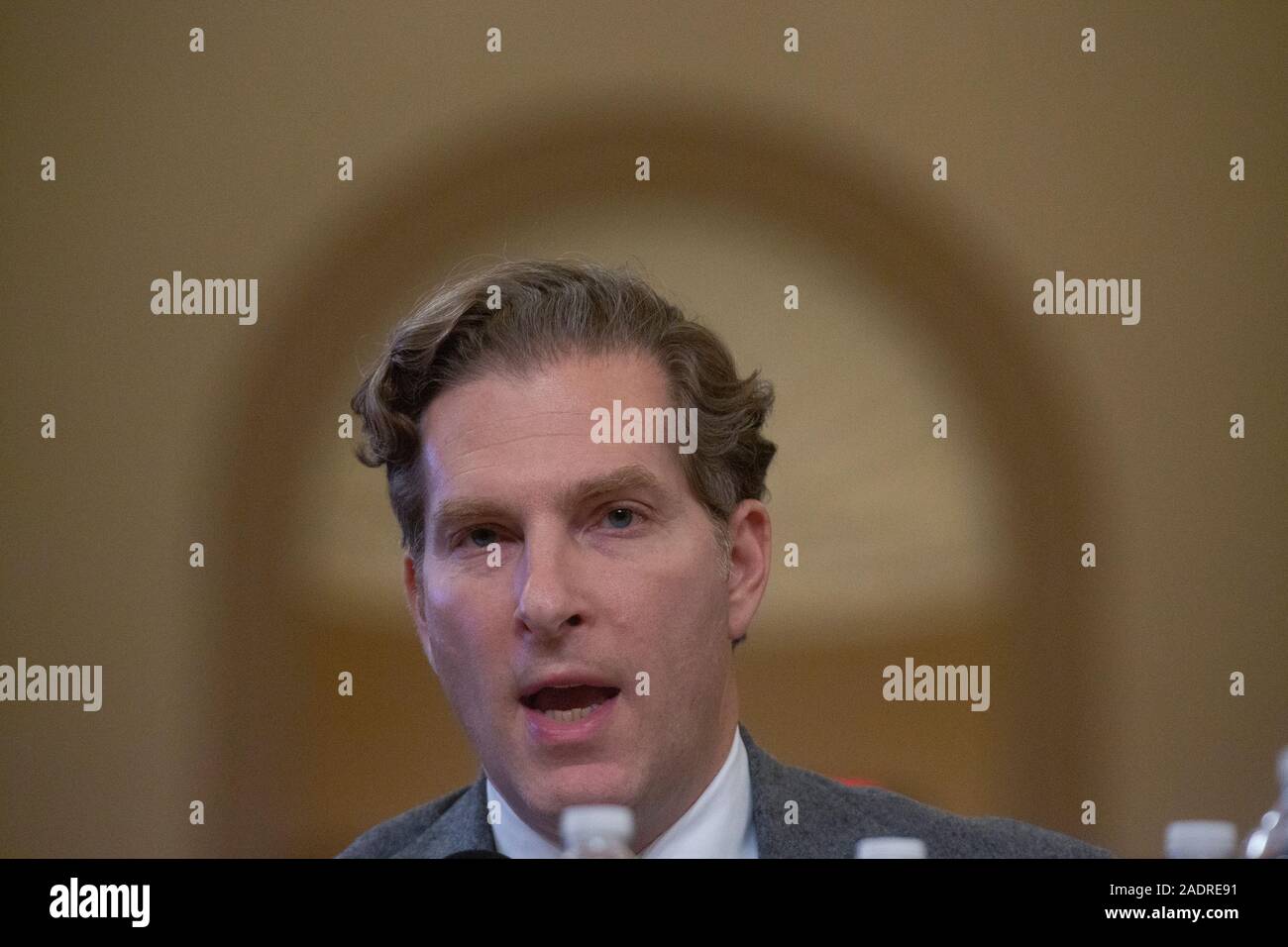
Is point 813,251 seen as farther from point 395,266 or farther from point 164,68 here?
point 164,68

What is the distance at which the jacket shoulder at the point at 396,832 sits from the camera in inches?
113

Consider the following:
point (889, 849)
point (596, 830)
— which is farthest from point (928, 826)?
point (596, 830)

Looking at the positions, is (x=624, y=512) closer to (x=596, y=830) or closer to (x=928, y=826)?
(x=596, y=830)

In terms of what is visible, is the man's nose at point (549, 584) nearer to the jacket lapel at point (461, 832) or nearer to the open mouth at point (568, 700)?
the open mouth at point (568, 700)

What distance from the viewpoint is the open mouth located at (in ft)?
9.11

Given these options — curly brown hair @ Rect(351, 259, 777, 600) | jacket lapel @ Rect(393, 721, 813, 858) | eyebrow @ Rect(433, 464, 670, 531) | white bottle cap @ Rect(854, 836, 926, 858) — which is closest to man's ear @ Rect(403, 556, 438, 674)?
curly brown hair @ Rect(351, 259, 777, 600)

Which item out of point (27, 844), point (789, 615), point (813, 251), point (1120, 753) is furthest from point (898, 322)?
point (27, 844)

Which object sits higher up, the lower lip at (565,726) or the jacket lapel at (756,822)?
the lower lip at (565,726)

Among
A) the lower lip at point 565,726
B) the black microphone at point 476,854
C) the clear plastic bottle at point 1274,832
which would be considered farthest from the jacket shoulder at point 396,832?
the clear plastic bottle at point 1274,832

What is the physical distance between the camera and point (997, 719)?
292 cm

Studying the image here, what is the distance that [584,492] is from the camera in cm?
277

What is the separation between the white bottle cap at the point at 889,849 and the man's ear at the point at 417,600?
86cm

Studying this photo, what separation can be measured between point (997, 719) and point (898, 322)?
798mm
